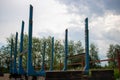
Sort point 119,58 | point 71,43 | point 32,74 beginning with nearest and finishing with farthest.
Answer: point 32,74 → point 119,58 → point 71,43

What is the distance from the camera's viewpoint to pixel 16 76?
1080 cm

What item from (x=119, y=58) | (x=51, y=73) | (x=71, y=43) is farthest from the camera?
(x=71, y=43)

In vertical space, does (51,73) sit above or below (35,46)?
below

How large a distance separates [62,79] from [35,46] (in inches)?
1551

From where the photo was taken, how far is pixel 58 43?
4741cm

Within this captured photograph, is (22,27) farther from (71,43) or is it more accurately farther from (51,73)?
(71,43)

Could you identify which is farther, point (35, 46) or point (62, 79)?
point (35, 46)

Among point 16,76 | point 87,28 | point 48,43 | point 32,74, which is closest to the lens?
point 32,74

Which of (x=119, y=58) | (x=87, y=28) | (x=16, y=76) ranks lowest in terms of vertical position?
(x=16, y=76)

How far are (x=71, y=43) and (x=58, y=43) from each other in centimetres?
715

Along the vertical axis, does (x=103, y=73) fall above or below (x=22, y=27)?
below

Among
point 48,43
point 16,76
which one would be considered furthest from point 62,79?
point 48,43

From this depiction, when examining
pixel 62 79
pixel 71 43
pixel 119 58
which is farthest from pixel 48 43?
pixel 62 79

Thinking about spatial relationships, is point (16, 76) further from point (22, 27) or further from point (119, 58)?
point (119, 58)
